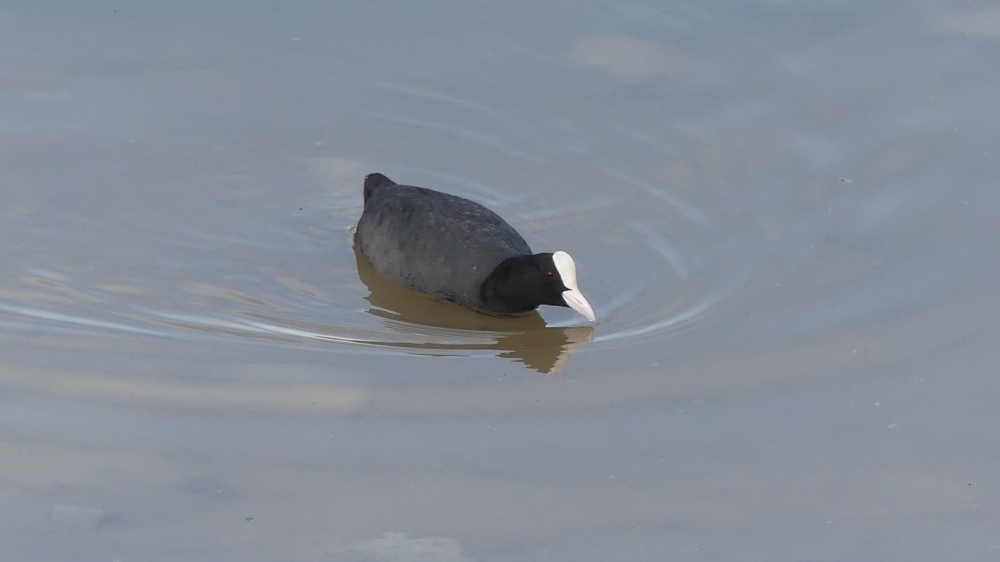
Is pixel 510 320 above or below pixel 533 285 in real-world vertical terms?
below

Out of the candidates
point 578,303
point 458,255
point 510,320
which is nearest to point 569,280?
point 578,303

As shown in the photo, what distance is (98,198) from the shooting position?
6512 mm

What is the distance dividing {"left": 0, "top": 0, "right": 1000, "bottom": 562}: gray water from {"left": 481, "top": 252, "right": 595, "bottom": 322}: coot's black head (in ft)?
0.43

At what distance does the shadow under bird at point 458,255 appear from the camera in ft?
18.6

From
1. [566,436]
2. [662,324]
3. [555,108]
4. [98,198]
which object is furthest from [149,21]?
[566,436]

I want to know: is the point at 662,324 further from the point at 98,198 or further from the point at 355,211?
the point at 98,198

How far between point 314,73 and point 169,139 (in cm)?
108

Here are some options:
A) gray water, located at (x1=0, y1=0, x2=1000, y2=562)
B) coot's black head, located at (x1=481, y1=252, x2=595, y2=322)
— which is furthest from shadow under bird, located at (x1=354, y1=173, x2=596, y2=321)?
gray water, located at (x1=0, y1=0, x2=1000, y2=562)

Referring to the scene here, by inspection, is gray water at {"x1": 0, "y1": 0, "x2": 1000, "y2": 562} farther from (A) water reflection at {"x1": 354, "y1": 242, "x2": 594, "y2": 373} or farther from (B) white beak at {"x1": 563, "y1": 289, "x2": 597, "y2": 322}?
(B) white beak at {"x1": 563, "y1": 289, "x2": 597, "y2": 322}

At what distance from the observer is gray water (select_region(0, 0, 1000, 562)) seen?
4180 mm

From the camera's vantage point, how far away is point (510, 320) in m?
5.89

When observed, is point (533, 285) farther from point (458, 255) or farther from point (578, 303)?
point (458, 255)

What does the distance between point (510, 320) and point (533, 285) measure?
290 millimetres

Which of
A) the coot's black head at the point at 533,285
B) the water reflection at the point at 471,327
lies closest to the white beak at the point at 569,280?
the coot's black head at the point at 533,285
